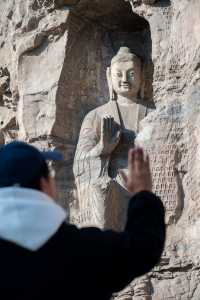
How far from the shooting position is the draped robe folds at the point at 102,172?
6.76 metres

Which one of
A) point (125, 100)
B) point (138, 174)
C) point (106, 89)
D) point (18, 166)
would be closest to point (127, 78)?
point (125, 100)

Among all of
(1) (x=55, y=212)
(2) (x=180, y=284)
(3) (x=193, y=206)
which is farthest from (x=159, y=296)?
(1) (x=55, y=212)

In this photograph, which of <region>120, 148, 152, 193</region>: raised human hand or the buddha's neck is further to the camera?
the buddha's neck

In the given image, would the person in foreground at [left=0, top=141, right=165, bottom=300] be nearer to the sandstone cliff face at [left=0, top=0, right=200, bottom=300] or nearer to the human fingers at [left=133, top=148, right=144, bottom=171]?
the human fingers at [left=133, top=148, right=144, bottom=171]

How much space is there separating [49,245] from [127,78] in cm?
493

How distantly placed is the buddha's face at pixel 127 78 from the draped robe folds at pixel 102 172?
0.13 meters

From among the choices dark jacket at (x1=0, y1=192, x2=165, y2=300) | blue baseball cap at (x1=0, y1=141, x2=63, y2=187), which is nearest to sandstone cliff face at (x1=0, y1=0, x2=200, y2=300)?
dark jacket at (x1=0, y1=192, x2=165, y2=300)

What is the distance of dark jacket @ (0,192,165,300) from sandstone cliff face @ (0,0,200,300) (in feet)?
12.4

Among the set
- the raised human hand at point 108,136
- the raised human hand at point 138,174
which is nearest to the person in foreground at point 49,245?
the raised human hand at point 138,174

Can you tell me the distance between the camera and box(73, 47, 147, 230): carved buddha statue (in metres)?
6.78

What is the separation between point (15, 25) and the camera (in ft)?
25.5

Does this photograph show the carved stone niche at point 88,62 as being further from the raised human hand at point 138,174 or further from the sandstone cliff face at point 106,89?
the raised human hand at point 138,174

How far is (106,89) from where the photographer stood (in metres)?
7.53

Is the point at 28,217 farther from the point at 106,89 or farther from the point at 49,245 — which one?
the point at 106,89
